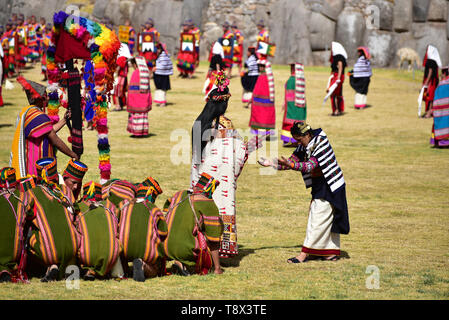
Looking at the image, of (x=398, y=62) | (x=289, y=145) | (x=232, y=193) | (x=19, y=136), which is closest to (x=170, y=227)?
(x=232, y=193)

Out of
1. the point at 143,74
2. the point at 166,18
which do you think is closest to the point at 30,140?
the point at 143,74

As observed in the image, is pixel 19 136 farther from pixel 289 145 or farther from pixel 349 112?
pixel 349 112

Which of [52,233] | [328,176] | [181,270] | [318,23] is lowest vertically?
[181,270]

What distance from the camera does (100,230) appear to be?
6.52 m

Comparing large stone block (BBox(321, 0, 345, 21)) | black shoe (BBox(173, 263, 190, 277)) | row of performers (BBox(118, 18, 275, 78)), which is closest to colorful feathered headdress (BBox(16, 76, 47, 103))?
black shoe (BBox(173, 263, 190, 277))

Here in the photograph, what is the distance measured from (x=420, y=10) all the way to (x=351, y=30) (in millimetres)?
3378

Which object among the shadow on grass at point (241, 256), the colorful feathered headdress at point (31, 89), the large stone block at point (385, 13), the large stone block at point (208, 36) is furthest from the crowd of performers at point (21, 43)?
the shadow on grass at point (241, 256)

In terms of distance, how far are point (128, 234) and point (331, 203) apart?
238cm

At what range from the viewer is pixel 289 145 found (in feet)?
53.2

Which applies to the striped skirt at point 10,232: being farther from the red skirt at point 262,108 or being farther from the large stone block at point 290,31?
the large stone block at point 290,31

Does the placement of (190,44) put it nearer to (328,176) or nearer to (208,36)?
(208,36)

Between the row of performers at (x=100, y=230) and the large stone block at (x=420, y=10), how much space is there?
1105 inches

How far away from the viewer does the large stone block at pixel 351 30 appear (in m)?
32.8

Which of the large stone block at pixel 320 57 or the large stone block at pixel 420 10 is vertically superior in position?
the large stone block at pixel 420 10
